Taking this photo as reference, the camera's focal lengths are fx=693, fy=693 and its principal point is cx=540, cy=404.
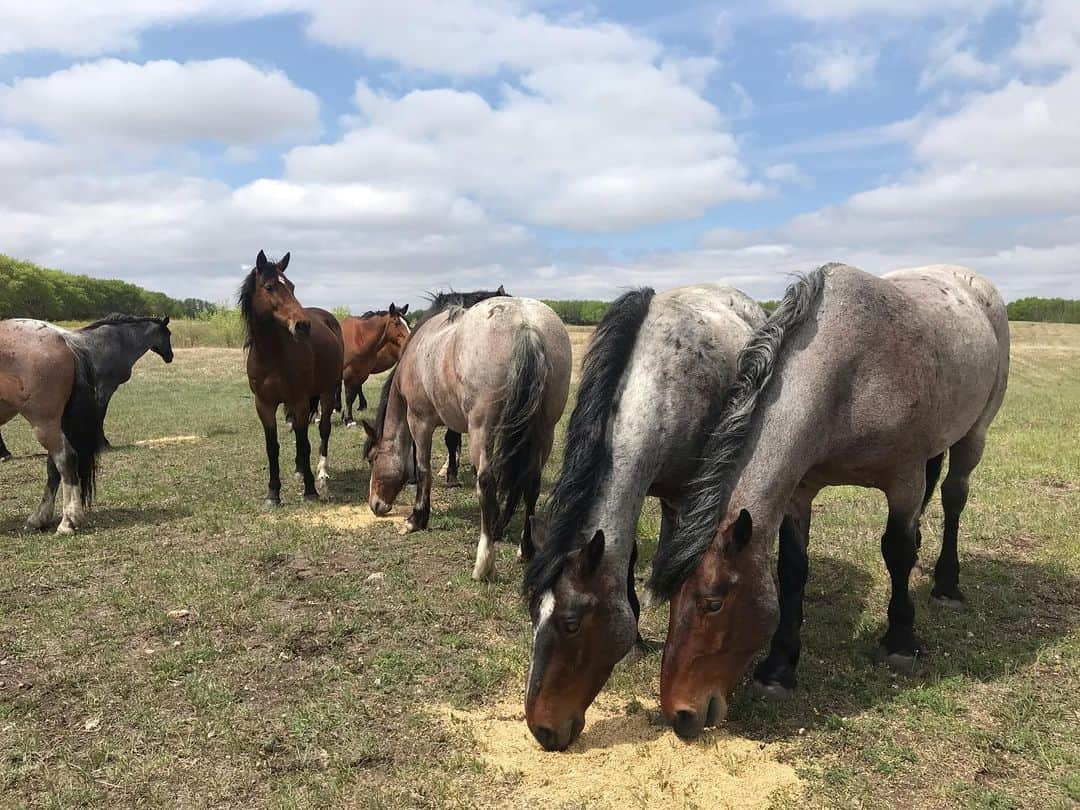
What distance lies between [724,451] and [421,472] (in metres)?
4.16

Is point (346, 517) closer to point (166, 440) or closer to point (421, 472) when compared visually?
point (421, 472)

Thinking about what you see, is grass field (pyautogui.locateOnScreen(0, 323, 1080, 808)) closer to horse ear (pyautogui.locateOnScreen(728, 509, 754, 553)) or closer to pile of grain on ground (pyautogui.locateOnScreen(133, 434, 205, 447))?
horse ear (pyautogui.locateOnScreen(728, 509, 754, 553))

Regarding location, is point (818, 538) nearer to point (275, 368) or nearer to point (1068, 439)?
point (275, 368)

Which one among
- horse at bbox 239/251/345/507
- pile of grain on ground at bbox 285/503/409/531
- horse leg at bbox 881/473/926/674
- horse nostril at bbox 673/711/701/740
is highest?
horse at bbox 239/251/345/507

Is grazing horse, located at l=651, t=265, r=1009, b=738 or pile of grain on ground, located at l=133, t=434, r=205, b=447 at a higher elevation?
grazing horse, located at l=651, t=265, r=1009, b=738

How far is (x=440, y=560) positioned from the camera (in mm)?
6059

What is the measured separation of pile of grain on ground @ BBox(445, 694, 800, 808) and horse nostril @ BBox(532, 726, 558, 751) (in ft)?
0.17

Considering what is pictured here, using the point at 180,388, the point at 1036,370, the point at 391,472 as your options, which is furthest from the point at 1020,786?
the point at 1036,370

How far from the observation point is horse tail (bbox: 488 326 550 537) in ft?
17.5

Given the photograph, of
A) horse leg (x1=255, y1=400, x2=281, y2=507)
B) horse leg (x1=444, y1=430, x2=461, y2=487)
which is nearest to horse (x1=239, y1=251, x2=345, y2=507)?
horse leg (x1=255, y1=400, x2=281, y2=507)

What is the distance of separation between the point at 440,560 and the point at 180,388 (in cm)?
2104

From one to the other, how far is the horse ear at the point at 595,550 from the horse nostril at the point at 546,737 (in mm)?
729

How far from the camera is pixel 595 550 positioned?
314 cm

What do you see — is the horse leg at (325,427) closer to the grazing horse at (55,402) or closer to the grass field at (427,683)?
the grass field at (427,683)
